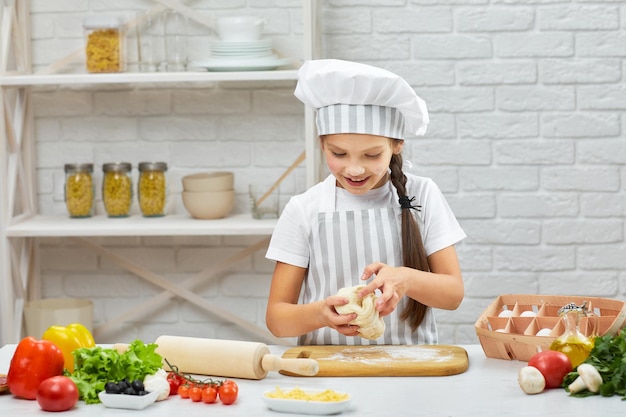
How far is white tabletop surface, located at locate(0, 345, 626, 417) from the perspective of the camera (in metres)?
1.64

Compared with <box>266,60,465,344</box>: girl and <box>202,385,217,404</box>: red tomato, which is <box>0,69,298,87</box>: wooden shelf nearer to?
<box>266,60,465,344</box>: girl

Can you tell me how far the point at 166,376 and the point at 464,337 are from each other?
1.93 meters

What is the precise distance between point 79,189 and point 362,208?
Answer: 4.45 ft

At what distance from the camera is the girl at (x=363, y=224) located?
6.81 ft

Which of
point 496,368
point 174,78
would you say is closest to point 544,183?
point 174,78

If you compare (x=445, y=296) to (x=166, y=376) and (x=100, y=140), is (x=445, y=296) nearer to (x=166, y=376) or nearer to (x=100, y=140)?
(x=166, y=376)

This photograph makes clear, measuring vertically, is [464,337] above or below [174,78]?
below

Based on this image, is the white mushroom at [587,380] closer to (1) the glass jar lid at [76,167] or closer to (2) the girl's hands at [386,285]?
(2) the girl's hands at [386,285]

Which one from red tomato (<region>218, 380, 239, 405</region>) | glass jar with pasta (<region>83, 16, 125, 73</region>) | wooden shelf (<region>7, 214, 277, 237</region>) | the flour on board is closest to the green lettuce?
red tomato (<region>218, 380, 239, 405</region>)

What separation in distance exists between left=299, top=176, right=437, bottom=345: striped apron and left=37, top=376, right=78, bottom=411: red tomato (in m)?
0.78

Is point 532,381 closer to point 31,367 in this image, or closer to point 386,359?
point 386,359

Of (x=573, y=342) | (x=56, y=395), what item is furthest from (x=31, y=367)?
(x=573, y=342)

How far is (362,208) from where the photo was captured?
2326mm

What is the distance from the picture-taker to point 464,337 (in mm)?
3492
